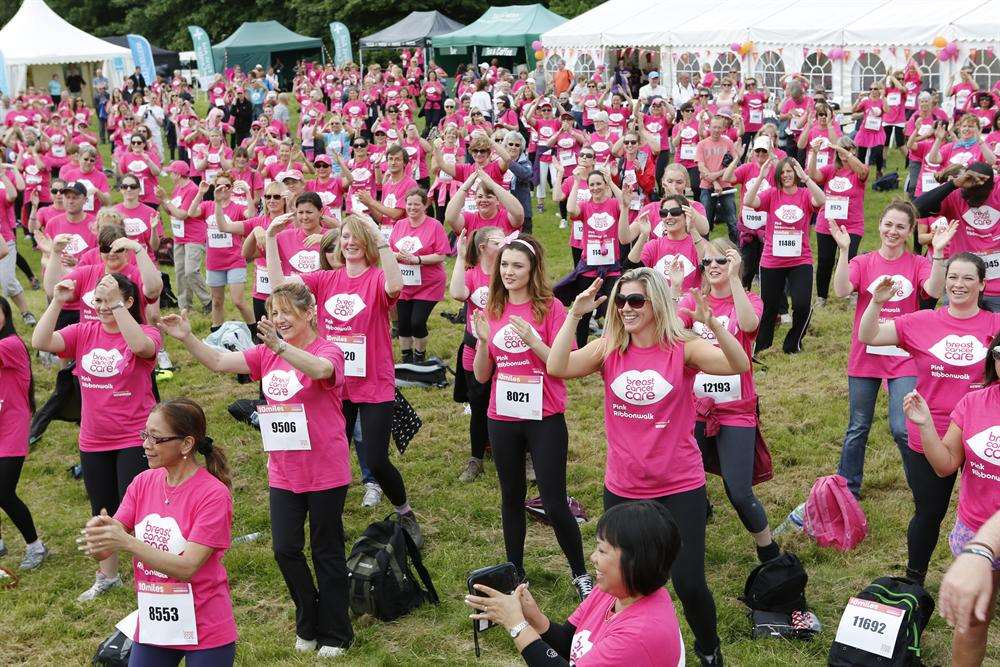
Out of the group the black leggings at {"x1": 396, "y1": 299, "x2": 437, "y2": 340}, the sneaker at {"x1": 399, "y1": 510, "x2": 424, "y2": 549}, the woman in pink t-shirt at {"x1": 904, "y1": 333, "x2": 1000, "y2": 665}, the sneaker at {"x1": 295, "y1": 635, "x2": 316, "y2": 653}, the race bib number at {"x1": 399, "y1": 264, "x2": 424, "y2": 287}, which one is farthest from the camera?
the black leggings at {"x1": 396, "y1": 299, "x2": 437, "y2": 340}

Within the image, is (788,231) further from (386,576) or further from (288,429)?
(288,429)

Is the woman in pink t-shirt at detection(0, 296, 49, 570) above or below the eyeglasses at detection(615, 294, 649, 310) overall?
below

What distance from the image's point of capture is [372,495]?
7.60 meters

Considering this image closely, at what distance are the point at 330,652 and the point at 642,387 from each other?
221 centimetres

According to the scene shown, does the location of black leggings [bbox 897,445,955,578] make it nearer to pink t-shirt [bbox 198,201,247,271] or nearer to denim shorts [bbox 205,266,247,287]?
pink t-shirt [bbox 198,201,247,271]

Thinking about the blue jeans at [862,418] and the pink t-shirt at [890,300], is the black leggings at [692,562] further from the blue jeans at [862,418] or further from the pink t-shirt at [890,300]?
the pink t-shirt at [890,300]

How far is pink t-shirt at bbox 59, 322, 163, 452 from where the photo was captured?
6.19m

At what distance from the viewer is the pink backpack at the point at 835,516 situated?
6.59m

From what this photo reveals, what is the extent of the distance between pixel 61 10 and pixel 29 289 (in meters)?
51.3

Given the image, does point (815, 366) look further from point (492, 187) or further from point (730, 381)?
point (730, 381)

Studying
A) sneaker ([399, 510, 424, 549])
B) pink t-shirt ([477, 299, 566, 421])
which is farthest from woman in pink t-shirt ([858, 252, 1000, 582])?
sneaker ([399, 510, 424, 549])

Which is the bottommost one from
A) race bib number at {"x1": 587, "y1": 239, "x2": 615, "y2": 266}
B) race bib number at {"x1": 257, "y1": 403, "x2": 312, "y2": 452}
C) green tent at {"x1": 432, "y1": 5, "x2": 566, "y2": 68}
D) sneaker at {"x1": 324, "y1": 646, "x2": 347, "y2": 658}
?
sneaker at {"x1": 324, "y1": 646, "x2": 347, "y2": 658}

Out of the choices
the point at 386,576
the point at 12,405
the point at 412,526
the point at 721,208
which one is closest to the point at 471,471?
the point at 412,526

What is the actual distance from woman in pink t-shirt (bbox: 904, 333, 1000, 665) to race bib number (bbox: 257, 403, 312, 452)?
2.77m
